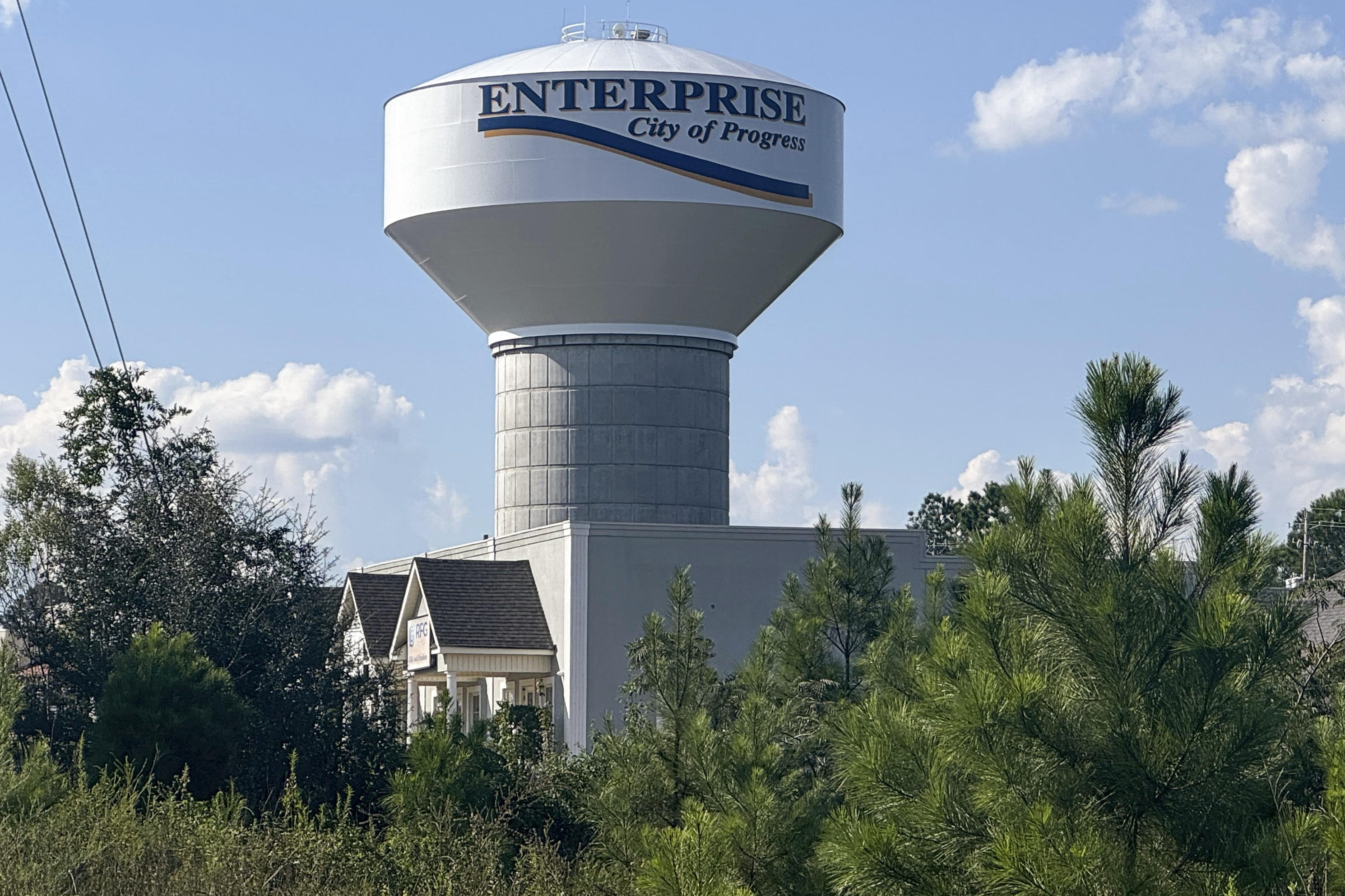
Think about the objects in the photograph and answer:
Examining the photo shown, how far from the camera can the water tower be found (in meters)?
33.6

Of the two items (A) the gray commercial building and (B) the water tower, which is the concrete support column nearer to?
(B) the water tower

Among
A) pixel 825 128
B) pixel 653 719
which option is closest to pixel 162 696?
pixel 653 719

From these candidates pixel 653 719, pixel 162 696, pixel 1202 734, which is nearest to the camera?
pixel 1202 734

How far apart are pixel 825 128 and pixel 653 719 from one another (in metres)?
20.5

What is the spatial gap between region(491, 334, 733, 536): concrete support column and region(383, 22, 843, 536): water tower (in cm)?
4

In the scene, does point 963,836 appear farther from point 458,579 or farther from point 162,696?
point 458,579

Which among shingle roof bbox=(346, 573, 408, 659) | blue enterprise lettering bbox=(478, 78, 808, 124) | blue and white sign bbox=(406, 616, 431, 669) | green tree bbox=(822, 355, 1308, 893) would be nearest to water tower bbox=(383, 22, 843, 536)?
blue enterprise lettering bbox=(478, 78, 808, 124)

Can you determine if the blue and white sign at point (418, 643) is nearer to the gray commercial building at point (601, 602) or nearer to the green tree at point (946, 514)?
the gray commercial building at point (601, 602)

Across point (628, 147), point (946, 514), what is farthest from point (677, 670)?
point (946, 514)

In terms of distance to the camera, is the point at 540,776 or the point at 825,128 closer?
the point at 540,776

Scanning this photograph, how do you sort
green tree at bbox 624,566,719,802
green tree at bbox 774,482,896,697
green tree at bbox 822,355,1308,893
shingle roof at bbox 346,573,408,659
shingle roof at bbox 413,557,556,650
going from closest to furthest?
green tree at bbox 822,355,1308,893 < green tree at bbox 624,566,719,802 < green tree at bbox 774,482,896,697 < shingle roof at bbox 413,557,556,650 < shingle roof at bbox 346,573,408,659

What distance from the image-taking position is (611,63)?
112 ft

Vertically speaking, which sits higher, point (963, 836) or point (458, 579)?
point (458, 579)

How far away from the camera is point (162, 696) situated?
20328 millimetres
